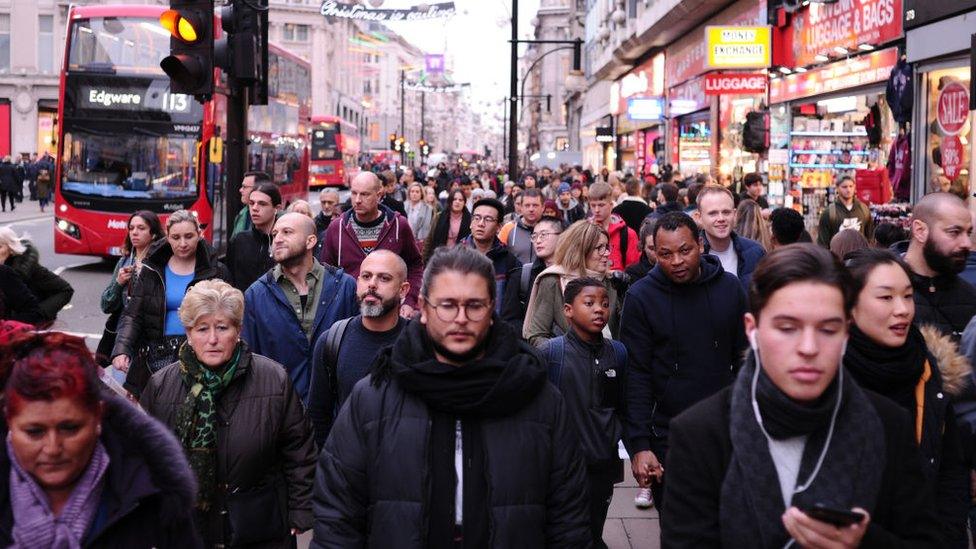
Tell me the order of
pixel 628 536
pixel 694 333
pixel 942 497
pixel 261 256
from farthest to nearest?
pixel 261 256 < pixel 628 536 < pixel 694 333 < pixel 942 497

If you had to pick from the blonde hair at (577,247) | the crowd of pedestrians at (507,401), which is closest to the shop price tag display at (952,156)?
the crowd of pedestrians at (507,401)

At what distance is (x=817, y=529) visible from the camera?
2.52 m

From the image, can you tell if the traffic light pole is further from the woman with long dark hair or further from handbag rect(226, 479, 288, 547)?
handbag rect(226, 479, 288, 547)

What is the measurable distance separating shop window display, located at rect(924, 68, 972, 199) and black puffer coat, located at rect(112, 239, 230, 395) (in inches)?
351

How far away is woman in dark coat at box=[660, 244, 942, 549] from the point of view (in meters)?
2.61

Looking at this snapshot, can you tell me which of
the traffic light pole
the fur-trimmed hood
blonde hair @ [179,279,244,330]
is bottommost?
the fur-trimmed hood

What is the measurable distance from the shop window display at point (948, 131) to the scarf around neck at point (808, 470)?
10.8 metres

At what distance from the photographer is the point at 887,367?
3818 mm

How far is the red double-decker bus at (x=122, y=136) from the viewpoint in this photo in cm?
1859

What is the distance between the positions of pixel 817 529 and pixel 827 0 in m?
16.3

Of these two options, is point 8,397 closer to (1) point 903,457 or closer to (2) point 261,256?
(1) point 903,457

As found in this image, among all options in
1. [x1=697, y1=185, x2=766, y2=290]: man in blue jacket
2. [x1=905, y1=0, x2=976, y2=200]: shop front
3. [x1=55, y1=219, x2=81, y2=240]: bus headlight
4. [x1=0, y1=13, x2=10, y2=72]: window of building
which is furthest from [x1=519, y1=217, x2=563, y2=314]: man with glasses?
[x1=0, y1=13, x2=10, y2=72]: window of building

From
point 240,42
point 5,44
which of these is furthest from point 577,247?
point 5,44

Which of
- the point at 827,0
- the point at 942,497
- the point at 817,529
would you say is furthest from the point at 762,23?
the point at 817,529
